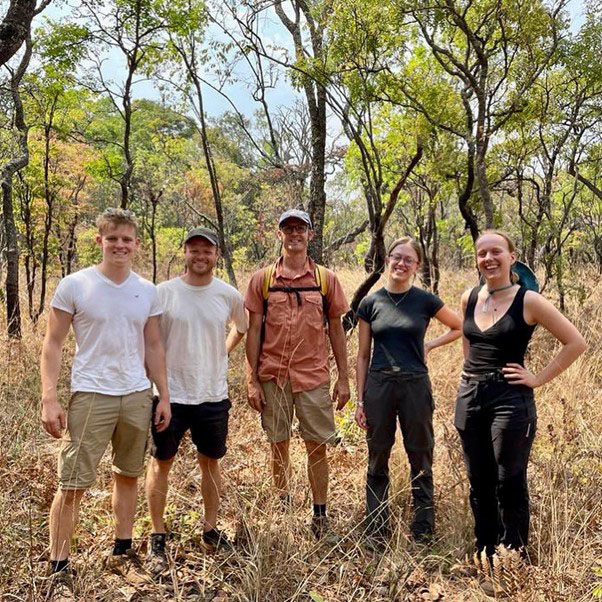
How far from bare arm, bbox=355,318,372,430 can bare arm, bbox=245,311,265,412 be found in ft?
1.99

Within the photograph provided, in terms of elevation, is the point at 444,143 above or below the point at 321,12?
below

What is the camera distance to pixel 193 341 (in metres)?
2.81

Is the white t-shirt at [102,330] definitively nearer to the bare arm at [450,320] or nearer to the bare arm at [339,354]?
the bare arm at [339,354]

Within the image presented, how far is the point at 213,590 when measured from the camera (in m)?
2.60

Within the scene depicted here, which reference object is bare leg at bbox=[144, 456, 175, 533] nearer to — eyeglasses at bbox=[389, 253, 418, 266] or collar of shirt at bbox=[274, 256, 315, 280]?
collar of shirt at bbox=[274, 256, 315, 280]

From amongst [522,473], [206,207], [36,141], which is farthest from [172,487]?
[206,207]

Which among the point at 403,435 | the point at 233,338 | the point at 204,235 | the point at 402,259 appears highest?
the point at 204,235

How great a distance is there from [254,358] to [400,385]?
907 mm

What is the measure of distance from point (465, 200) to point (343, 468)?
4.60m

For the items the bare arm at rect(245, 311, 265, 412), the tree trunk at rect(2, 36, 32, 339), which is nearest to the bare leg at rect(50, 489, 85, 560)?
the bare arm at rect(245, 311, 265, 412)

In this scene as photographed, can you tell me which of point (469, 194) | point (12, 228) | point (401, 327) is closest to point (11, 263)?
point (12, 228)

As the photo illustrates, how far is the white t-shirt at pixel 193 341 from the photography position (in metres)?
2.80

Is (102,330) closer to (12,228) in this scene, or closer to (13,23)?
(13,23)

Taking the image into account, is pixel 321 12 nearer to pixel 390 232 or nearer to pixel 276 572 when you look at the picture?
pixel 276 572
